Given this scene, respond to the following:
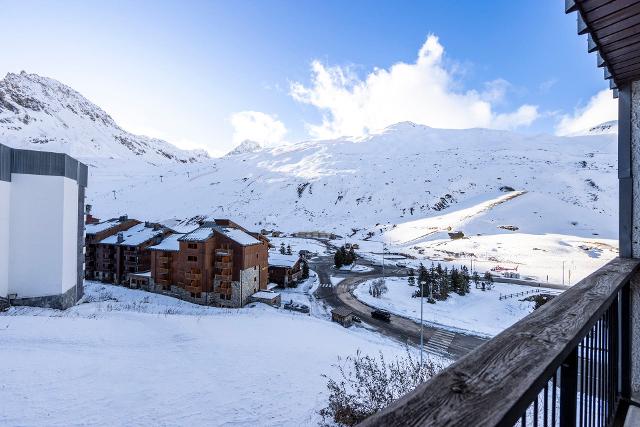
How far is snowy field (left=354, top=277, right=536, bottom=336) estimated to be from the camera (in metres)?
25.8

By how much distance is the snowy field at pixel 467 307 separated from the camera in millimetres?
25786

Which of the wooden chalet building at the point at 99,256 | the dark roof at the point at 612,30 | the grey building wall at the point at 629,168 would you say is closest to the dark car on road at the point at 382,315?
the grey building wall at the point at 629,168

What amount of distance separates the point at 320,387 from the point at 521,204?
7777cm

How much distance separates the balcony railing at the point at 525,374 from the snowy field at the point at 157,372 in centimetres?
716

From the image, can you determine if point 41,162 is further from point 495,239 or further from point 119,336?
point 495,239

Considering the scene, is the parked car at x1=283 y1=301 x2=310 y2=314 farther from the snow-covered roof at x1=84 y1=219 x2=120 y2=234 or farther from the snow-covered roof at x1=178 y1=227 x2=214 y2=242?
the snow-covered roof at x1=84 y1=219 x2=120 y2=234

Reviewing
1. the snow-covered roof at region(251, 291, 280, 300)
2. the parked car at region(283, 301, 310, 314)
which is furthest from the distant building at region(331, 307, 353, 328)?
the snow-covered roof at region(251, 291, 280, 300)

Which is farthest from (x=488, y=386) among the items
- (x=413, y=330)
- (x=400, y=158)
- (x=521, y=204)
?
(x=400, y=158)

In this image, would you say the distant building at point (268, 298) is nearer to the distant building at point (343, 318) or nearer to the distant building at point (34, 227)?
the distant building at point (343, 318)

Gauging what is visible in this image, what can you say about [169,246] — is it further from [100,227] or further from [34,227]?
[100,227]

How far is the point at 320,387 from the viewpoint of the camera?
9.59 m

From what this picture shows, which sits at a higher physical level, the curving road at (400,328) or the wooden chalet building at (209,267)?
the wooden chalet building at (209,267)

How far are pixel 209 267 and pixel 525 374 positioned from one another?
30978mm

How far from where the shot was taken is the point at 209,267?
29875mm
